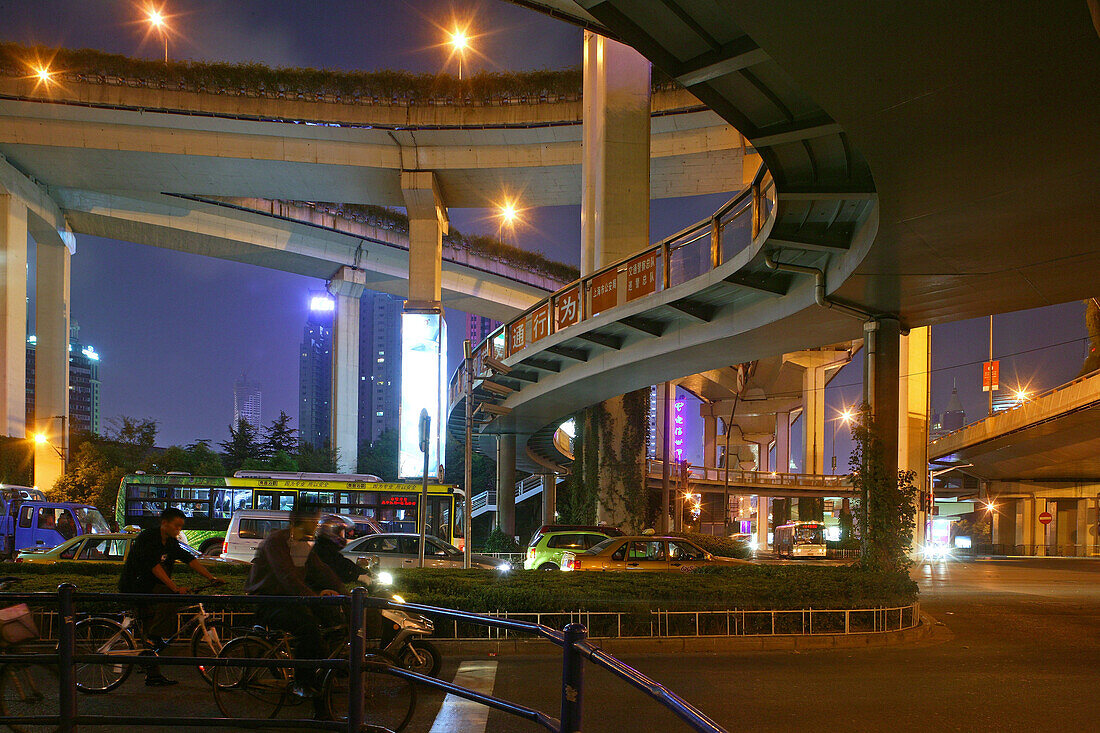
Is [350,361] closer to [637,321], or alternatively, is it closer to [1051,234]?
[637,321]

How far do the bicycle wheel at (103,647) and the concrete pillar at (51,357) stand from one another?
42.7 m

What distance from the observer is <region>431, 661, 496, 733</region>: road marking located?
744 cm

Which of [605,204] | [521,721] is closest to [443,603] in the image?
[521,721]

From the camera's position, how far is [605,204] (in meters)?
28.4

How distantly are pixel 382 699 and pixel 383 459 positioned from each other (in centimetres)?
7004

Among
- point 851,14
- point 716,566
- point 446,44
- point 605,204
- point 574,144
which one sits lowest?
point 716,566

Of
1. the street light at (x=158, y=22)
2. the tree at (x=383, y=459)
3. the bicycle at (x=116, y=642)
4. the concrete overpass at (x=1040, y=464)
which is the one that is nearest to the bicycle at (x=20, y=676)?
the bicycle at (x=116, y=642)

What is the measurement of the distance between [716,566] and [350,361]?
44762 millimetres

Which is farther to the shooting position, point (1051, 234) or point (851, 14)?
point (1051, 234)

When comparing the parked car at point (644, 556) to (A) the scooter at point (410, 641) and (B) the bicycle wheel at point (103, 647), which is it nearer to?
(A) the scooter at point (410, 641)

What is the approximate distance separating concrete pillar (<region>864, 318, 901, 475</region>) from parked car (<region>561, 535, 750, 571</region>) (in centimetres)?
377

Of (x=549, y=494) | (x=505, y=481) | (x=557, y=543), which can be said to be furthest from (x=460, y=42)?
(x=549, y=494)

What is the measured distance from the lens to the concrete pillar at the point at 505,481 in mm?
40344

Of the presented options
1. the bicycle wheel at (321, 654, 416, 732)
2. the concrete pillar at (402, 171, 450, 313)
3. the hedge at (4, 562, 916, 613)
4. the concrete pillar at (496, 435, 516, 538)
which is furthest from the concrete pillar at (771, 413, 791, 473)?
the bicycle wheel at (321, 654, 416, 732)
